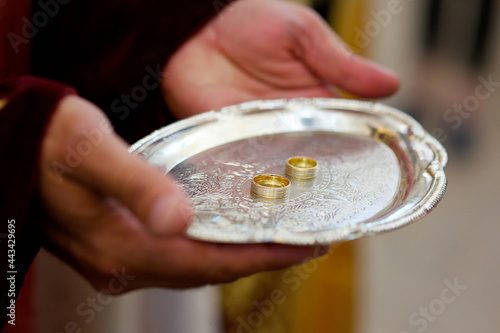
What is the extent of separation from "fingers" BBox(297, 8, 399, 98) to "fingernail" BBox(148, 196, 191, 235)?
1.48 feet

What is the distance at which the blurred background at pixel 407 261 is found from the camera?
99 centimetres

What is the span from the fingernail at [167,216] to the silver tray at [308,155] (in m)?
0.05

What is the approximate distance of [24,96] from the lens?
1.65 feet

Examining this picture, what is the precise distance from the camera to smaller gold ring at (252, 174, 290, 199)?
1.86ft

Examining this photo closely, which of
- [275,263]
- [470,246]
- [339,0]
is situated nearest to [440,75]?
[470,246]

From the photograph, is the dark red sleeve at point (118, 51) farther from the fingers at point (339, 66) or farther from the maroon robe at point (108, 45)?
the fingers at point (339, 66)

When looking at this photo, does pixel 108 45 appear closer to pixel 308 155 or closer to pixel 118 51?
pixel 118 51

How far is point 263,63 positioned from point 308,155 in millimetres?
222

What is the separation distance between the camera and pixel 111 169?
18.5 inches

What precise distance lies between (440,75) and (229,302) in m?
1.53

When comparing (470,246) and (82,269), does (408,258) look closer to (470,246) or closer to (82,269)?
(470,246)

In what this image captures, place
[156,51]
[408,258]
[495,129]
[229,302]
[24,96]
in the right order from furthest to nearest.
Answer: [495,129]
[408,258]
[229,302]
[156,51]
[24,96]

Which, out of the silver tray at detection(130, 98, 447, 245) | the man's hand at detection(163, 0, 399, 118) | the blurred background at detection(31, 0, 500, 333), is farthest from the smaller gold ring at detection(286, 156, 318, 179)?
the blurred background at detection(31, 0, 500, 333)

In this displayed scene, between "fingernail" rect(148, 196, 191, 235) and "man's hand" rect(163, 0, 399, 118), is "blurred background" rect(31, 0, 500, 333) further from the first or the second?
"fingernail" rect(148, 196, 191, 235)
